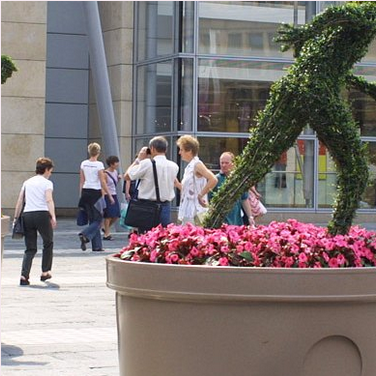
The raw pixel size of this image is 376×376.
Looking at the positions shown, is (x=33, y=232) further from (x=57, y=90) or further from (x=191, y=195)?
(x=57, y=90)

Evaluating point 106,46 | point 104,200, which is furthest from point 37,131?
point 104,200

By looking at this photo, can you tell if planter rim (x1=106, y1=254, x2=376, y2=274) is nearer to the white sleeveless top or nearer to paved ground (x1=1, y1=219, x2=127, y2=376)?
paved ground (x1=1, y1=219, x2=127, y2=376)

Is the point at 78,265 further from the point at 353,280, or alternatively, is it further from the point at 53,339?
the point at 353,280

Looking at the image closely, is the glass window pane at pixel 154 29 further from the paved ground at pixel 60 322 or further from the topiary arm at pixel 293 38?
the topiary arm at pixel 293 38

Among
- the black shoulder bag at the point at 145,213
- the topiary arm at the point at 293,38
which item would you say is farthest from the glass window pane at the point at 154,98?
the topiary arm at the point at 293,38

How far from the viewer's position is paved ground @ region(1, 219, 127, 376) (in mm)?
8016

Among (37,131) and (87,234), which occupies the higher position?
(37,131)

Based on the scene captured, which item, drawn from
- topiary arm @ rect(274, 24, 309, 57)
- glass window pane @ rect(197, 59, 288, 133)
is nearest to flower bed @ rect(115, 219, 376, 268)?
topiary arm @ rect(274, 24, 309, 57)

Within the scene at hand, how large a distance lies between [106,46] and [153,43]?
1.90m

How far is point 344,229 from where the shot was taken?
225 inches

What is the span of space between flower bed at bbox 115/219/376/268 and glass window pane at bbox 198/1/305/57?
1985cm

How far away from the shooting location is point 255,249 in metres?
5.07

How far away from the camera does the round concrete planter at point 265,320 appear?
475 centimetres

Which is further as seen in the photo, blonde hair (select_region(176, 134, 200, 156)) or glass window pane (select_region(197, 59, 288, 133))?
glass window pane (select_region(197, 59, 288, 133))
